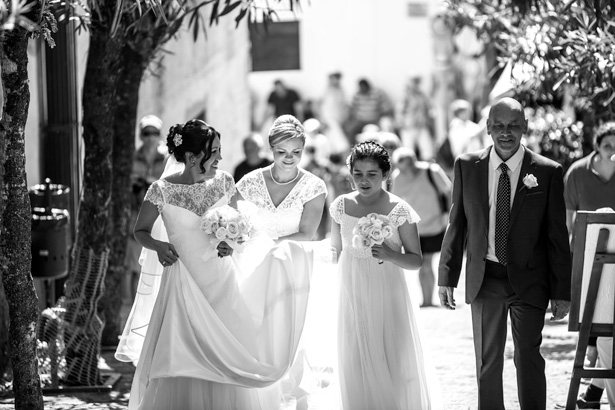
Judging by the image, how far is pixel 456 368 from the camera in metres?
10.9

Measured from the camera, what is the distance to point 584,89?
10914 mm

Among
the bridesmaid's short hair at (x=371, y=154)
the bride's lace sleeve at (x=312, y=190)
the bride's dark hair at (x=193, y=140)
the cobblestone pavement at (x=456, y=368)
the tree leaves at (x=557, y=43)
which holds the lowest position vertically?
the cobblestone pavement at (x=456, y=368)

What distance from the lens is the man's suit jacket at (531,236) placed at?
7.68 meters

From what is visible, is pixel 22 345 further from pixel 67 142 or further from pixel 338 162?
pixel 338 162

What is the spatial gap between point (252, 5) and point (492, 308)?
12.6 ft

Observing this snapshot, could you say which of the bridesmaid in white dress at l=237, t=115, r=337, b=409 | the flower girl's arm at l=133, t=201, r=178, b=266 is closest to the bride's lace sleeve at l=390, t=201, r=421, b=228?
the bridesmaid in white dress at l=237, t=115, r=337, b=409

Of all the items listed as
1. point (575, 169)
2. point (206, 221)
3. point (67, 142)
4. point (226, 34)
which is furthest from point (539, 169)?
point (226, 34)

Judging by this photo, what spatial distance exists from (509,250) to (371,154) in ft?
3.66

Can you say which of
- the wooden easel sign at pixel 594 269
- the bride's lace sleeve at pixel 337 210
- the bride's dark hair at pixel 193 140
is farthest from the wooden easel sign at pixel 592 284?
the bride's dark hair at pixel 193 140

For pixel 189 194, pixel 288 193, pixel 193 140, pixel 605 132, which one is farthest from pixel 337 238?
pixel 605 132

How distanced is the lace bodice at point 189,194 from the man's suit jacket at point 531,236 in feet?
5.44

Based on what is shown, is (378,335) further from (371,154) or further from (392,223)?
(371,154)

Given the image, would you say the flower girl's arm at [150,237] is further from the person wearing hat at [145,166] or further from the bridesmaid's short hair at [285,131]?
the person wearing hat at [145,166]

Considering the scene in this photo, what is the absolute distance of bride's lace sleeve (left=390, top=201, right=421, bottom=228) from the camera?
820 centimetres
